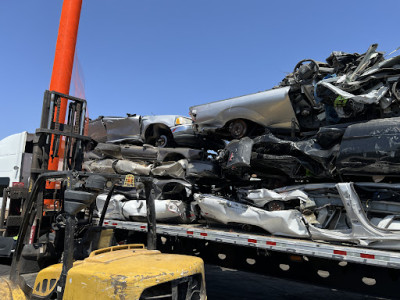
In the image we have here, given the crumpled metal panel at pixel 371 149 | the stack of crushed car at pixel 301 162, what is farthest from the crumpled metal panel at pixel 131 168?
the crumpled metal panel at pixel 371 149

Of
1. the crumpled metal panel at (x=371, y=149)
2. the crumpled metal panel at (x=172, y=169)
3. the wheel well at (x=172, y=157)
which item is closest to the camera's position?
the crumpled metal panel at (x=371, y=149)

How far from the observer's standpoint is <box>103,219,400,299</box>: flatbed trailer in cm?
350

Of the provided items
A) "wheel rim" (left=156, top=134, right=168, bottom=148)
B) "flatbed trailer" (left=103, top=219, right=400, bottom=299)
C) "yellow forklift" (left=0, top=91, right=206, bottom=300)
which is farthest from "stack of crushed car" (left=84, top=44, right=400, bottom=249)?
"yellow forklift" (left=0, top=91, right=206, bottom=300)

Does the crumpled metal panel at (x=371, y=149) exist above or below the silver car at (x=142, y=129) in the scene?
below

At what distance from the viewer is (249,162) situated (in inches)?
190

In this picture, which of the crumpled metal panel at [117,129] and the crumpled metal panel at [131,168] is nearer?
the crumpled metal panel at [131,168]

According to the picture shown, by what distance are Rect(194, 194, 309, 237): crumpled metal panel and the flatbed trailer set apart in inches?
5.4

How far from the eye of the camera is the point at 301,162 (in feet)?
15.4

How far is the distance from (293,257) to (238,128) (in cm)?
251

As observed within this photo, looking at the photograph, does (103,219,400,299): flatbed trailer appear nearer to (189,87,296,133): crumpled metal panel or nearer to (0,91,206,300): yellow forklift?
(0,91,206,300): yellow forklift

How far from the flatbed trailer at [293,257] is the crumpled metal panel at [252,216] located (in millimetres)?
136

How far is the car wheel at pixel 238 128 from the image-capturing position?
5.84m

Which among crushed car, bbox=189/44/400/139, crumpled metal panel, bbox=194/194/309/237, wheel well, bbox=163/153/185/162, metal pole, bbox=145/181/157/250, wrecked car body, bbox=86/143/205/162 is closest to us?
metal pole, bbox=145/181/157/250

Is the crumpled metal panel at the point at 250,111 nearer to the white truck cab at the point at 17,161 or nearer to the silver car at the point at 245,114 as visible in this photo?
the silver car at the point at 245,114
